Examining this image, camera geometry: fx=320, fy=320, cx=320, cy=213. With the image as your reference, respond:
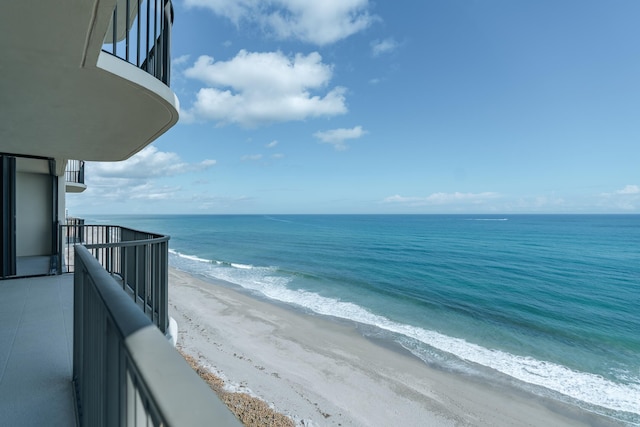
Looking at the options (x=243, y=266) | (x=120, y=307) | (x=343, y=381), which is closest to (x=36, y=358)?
(x=120, y=307)

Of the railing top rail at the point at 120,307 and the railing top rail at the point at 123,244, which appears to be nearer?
the railing top rail at the point at 120,307

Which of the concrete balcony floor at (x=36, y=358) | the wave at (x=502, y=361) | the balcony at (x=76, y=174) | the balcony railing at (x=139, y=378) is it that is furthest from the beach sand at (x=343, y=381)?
the balcony at (x=76, y=174)

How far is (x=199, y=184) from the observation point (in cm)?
8888

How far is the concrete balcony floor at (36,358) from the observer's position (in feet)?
7.11

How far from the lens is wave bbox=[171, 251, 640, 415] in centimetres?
865

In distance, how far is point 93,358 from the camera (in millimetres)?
1493

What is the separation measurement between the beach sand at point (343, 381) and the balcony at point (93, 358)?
4.65m

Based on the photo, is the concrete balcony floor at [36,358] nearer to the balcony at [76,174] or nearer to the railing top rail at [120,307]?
the railing top rail at [120,307]

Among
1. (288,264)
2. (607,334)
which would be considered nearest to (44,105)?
(607,334)

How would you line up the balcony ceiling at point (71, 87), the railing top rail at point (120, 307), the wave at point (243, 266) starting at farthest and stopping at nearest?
the wave at point (243, 266) < the balcony ceiling at point (71, 87) < the railing top rail at point (120, 307)

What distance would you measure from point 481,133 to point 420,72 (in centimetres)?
1639

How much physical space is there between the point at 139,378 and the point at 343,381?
9054mm

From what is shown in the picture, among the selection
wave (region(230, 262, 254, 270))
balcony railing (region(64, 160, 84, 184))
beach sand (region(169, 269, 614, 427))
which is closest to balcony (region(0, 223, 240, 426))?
beach sand (region(169, 269, 614, 427))

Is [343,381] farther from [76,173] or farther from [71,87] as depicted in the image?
[76,173]
